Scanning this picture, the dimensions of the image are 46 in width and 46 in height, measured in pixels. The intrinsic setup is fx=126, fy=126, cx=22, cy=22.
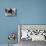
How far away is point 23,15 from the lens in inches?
103

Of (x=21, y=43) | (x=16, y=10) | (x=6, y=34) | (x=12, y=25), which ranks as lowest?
(x=21, y=43)

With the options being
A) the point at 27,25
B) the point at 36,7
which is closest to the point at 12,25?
the point at 27,25

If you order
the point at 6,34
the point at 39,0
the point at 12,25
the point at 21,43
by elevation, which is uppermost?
the point at 39,0

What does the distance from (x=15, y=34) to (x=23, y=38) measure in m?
0.19

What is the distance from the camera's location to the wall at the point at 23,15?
8.55ft

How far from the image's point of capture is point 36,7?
2611mm

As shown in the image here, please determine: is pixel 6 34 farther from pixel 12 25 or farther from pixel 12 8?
pixel 12 8

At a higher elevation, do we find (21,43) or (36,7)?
(36,7)

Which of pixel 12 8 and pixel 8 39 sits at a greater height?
pixel 12 8

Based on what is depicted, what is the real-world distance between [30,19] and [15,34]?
1.44ft

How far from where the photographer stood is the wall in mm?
2607

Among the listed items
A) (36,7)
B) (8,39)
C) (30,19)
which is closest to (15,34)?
(8,39)

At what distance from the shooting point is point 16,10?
2.61 metres

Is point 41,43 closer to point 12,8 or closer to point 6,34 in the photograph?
point 6,34
